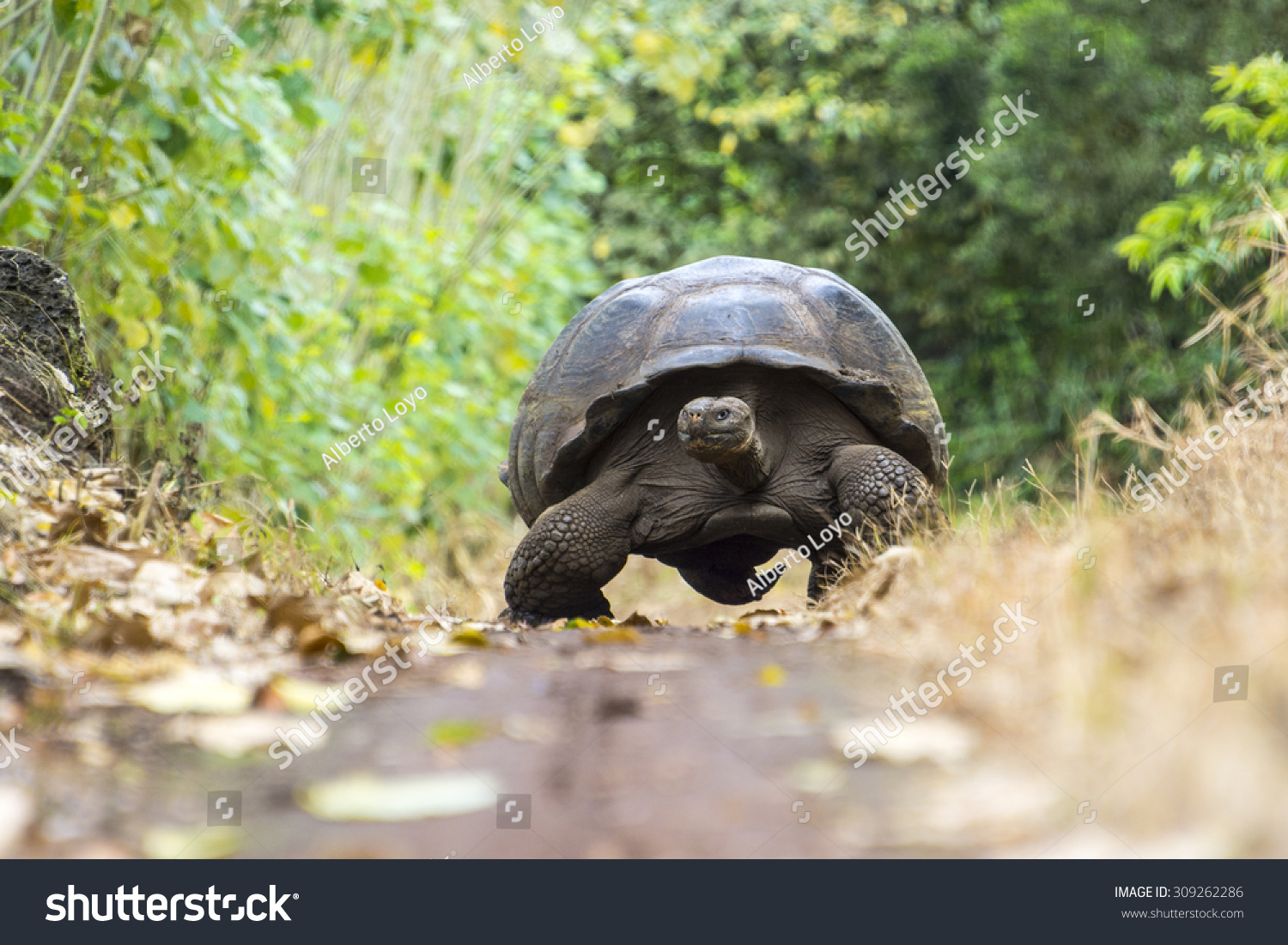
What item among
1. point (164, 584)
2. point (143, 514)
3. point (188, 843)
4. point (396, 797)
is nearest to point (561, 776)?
point (396, 797)

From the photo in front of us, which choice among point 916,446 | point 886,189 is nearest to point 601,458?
point 916,446

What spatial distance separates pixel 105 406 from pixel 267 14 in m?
2.14

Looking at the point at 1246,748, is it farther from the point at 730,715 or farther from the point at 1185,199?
the point at 1185,199

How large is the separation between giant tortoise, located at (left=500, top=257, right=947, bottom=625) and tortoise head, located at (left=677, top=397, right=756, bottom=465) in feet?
0.12

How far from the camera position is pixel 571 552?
157 inches

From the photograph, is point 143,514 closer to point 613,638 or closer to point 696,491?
point 613,638

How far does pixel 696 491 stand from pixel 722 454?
37 cm

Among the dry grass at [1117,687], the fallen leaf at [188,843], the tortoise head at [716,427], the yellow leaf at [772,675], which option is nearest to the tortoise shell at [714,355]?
the tortoise head at [716,427]

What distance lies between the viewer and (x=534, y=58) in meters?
8.46

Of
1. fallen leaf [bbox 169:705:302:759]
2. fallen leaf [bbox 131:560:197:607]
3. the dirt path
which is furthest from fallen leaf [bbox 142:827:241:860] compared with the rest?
fallen leaf [bbox 131:560:197:607]

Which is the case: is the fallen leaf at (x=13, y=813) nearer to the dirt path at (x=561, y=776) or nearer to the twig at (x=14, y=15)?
the dirt path at (x=561, y=776)

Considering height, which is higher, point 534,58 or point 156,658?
point 534,58

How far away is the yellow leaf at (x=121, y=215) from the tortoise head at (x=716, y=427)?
2.32 meters

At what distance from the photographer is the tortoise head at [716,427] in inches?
145
